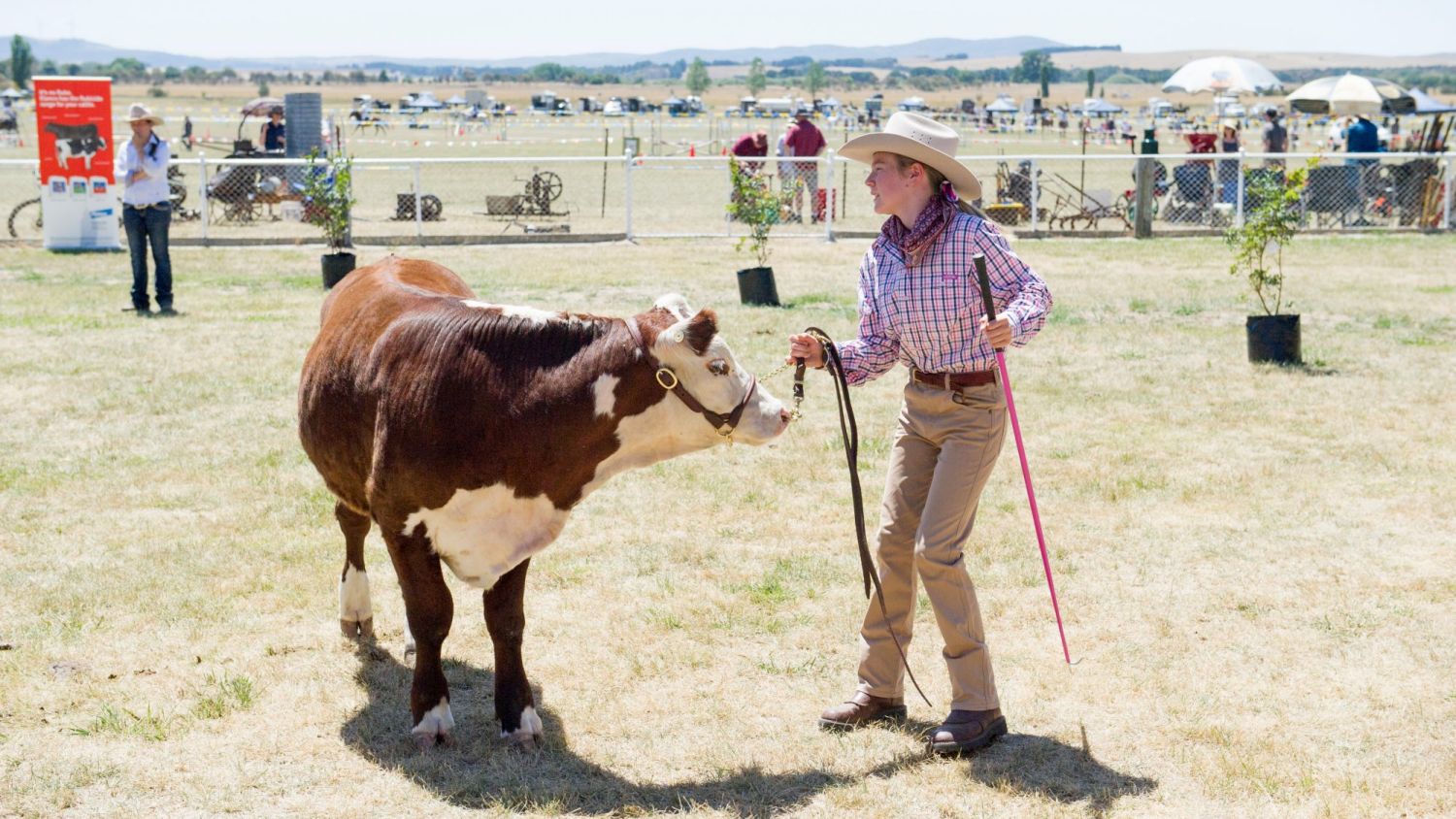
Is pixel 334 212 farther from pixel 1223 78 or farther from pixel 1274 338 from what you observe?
pixel 1223 78

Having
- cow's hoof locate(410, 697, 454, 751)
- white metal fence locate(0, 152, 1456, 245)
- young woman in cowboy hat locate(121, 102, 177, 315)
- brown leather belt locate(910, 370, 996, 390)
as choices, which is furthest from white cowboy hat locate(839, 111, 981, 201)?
white metal fence locate(0, 152, 1456, 245)

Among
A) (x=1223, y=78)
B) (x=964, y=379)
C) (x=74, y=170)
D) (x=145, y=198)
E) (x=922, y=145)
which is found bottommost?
(x=964, y=379)

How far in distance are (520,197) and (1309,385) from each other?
48.8 ft

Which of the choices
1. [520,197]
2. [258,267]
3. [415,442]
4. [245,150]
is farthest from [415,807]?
[245,150]

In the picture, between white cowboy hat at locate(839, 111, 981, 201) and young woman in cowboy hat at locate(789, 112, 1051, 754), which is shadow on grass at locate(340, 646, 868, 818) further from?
Result: white cowboy hat at locate(839, 111, 981, 201)

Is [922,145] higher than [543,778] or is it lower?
higher

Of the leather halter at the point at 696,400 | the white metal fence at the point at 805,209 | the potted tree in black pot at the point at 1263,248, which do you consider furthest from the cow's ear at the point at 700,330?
the white metal fence at the point at 805,209

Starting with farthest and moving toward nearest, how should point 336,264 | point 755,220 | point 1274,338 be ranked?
point 336,264, point 755,220, point 1274,338

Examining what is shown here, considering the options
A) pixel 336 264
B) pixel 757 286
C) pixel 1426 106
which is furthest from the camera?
pixel 1426 106

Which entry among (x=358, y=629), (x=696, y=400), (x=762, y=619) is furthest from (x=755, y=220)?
(x=696, y=400)

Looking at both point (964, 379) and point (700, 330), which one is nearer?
point (700, 330)

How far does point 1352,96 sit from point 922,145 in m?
24.9

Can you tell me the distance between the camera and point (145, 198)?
13734mm

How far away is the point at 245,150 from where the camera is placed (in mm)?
24719
